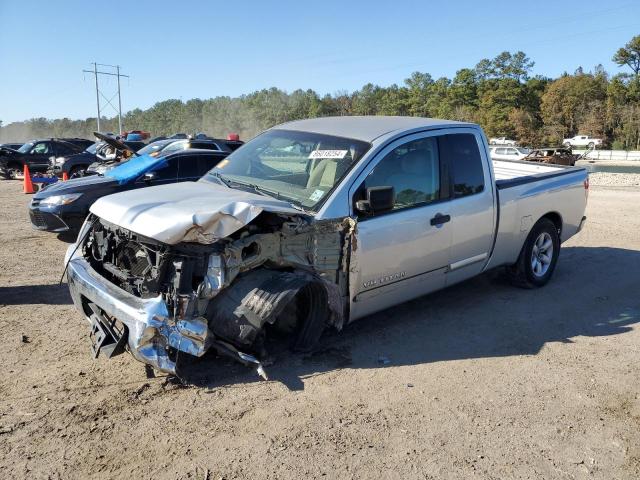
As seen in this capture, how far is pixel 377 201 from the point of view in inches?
157

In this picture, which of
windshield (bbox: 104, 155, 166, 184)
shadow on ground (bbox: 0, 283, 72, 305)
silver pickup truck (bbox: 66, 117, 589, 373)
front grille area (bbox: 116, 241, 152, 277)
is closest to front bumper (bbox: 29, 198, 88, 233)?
windshield (bbox: 104, 155, 166, 184)

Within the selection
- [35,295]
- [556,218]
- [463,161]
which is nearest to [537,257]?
[556,218]

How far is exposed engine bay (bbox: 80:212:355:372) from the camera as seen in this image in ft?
11.1

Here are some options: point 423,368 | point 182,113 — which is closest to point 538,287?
point 423,368

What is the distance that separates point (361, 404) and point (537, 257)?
3.72 m

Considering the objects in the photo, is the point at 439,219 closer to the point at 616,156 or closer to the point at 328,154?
the point at 328,154

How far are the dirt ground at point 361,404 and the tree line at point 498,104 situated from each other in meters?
73.9

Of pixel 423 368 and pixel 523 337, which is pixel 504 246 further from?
pixel 423 368

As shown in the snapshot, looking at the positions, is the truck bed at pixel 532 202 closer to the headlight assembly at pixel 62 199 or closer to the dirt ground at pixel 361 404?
the dirt ground at pixel 361 404

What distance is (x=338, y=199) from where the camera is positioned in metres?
3.98

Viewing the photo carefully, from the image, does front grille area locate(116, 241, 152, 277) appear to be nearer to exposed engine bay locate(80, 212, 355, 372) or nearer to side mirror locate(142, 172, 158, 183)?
exposed engine bay locate(80, 212, 355, 372)

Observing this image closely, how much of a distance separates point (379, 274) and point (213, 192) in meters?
1.50

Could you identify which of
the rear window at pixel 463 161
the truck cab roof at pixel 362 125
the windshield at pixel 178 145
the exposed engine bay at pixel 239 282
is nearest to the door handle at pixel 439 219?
the rear window at pixel 463 161

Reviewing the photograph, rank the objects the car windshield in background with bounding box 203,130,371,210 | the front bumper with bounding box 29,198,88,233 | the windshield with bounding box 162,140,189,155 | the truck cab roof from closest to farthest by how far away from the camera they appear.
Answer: the car windshield in background with bounding box 203,130,371,210 → the truck cab roof → the front bumper with bounding box 29,198,88,233 → the windshield with bounding box 162,140,189,155
